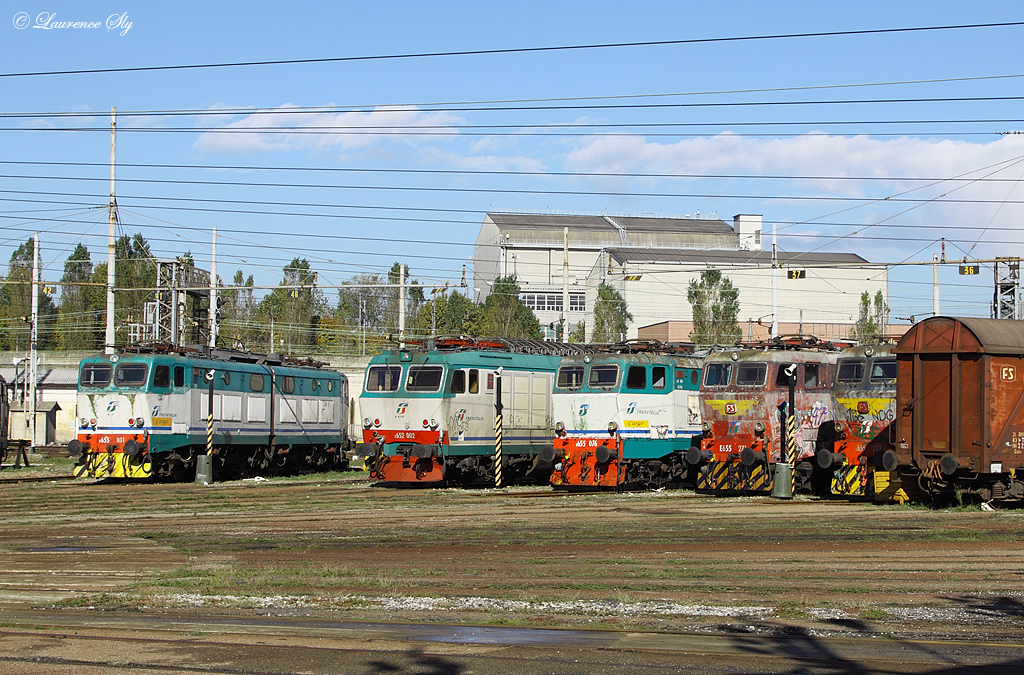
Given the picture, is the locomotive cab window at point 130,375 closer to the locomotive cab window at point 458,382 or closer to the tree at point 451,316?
the locomotive cab window at point 458,382

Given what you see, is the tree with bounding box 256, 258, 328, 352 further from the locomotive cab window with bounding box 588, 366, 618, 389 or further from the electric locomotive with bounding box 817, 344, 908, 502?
the electric locomotive with bounding box 817, 344, 908, 502

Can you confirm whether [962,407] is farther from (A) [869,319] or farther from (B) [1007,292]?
(A) [869,319]

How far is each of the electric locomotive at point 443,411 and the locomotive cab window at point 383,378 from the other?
25 millimetres

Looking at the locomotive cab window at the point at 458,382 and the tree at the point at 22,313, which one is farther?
the tree at the point at 22,313

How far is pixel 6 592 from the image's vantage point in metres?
11.7

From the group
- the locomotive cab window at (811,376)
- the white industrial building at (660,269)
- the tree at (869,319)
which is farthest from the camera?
the white industrial building at (660,269)

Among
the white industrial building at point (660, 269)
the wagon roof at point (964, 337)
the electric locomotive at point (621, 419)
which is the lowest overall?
the electric locomotive at point (621, 419)

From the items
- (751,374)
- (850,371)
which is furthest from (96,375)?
(850,371)

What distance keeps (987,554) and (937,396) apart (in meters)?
6.49

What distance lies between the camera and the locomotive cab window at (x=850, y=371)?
23688 mm

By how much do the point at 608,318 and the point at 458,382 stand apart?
45.9 metres

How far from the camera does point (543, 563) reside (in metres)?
13.6

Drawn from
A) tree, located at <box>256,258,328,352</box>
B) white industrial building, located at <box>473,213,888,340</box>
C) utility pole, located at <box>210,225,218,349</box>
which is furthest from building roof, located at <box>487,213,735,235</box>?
utility pole, located at <box>210,225,218,349</box>

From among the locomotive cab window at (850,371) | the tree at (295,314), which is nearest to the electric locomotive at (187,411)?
the locomotive cab window at (850,371)
